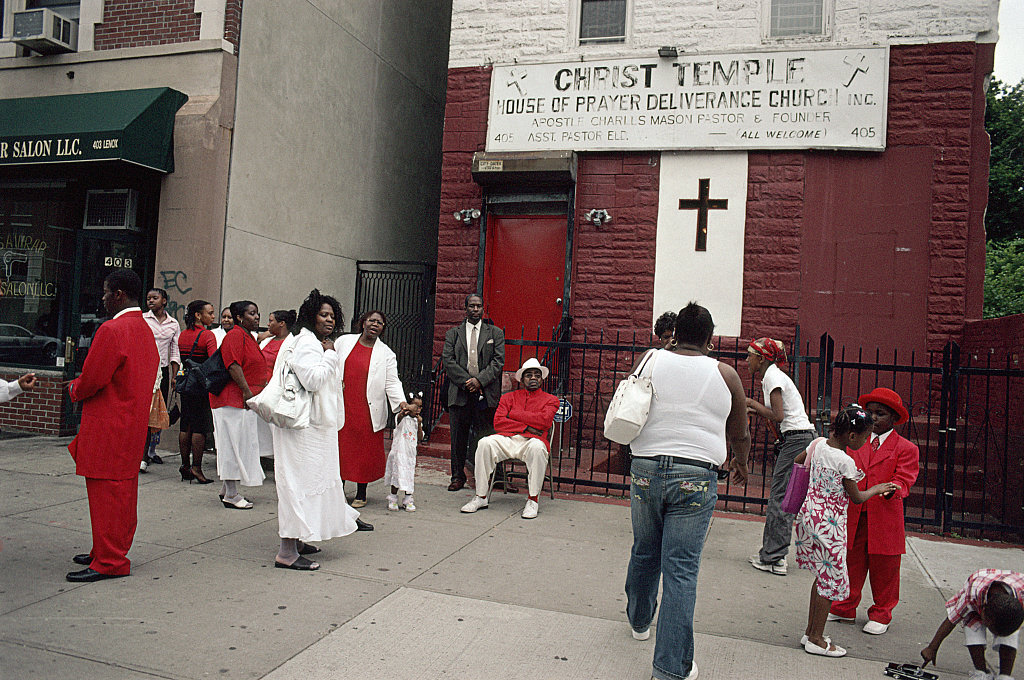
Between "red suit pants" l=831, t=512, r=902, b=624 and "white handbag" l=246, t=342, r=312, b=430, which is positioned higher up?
"white handbag" l=246, t=342, r=312, b=430

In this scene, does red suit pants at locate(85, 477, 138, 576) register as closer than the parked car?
Yes

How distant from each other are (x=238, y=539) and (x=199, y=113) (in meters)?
6.43

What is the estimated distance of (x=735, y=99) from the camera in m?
10.1

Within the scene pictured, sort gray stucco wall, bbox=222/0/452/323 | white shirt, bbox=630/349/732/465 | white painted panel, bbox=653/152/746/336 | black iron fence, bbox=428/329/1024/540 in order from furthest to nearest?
gray stucco wall, bbox=222/0/452/323 → white painted panel, bbox=653/152/746/336 → black iron fence, bbox=428/329/1024/540 → white shirt, bbox=630/349/732/465

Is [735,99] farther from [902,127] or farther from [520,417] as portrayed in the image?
[520,417]

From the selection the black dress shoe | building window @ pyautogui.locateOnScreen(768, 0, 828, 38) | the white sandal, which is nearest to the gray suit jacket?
the black dress shoe

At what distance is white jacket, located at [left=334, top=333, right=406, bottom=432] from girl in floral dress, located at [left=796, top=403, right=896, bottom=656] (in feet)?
12.0

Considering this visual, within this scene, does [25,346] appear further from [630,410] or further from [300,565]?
[630,410]

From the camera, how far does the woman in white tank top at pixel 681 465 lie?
3656 mm

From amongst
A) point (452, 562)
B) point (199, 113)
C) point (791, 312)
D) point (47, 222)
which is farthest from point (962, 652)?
point (47, 222)

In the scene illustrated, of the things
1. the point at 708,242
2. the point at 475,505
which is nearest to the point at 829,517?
the point at 475,505

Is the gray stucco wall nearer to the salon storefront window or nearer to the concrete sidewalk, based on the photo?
the salon storefront window

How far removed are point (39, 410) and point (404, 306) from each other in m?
5.39

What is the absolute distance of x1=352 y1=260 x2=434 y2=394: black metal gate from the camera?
12047 mm
